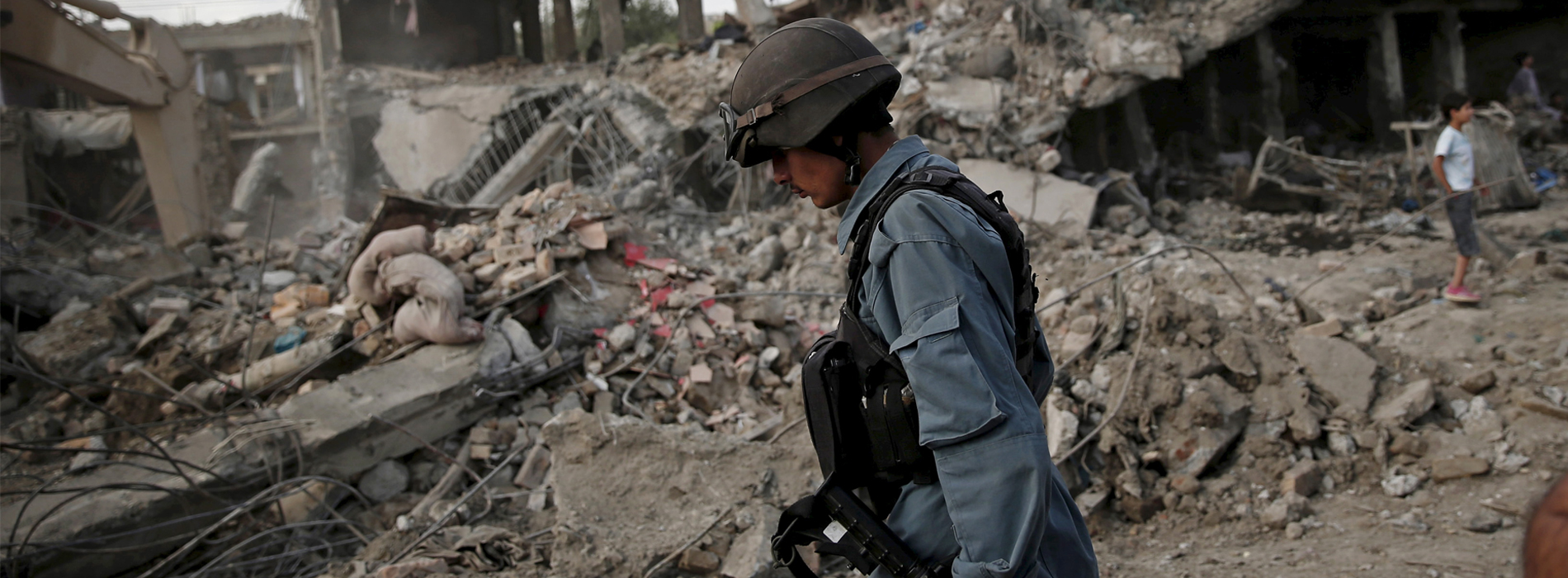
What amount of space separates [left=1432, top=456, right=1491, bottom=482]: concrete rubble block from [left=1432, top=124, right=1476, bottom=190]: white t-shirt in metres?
2.37

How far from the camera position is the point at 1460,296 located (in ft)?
15.4

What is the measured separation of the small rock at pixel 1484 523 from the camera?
112 inches

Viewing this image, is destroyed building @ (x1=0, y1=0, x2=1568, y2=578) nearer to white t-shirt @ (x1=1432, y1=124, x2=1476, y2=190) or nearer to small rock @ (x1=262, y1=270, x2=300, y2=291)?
small rock @ (x1=262, y1=270, x2=300, y2=291)

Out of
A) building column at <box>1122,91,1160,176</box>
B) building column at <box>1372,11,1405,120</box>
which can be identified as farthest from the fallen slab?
building column at <box>1372,11,1405,120</box>

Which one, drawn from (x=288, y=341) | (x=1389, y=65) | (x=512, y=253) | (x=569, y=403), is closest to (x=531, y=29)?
(x=512, y=253)

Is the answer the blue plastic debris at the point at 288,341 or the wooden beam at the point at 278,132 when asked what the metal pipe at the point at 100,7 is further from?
the wooden beam at the point at 278,132

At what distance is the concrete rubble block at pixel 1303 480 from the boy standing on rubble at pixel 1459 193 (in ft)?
7.63

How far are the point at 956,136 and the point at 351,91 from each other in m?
9.01

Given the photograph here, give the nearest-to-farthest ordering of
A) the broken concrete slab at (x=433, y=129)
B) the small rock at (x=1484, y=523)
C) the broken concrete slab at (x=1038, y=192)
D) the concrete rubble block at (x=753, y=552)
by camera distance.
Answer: the concrete rubble block at (x=753, y=552), the small rock at (x=1484, y=523), the broken concrete slab at (x=1038, y=192), the broken concrete slab at (x=433, y=129)

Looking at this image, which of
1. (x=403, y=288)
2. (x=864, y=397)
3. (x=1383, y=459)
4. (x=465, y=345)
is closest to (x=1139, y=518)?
(x=1383, y=459)

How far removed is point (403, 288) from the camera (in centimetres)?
466

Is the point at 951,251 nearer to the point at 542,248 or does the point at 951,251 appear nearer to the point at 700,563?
the point at 700,563

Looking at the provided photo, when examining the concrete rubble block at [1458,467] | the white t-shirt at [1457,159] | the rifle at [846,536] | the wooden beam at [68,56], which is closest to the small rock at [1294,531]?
the concrete rubble block at [1458,467]

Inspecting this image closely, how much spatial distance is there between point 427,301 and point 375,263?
507 mm
